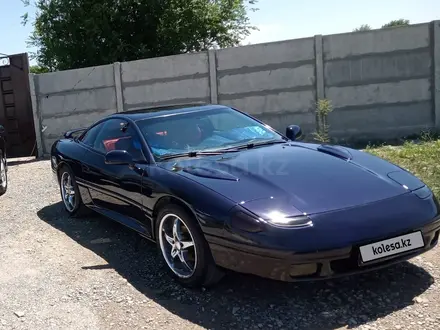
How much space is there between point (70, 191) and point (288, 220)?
3.50 m

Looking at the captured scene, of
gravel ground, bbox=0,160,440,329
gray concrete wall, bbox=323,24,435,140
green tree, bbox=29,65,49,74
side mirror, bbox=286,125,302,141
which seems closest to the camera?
gravel ground, bbox=0,160,440,329

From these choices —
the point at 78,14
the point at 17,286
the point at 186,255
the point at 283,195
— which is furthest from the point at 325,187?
the point at 78,14

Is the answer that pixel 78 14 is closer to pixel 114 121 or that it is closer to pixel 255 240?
pixel 114 121

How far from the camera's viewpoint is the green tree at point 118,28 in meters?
14.6

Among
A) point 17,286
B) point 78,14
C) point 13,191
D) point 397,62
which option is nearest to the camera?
point 17,286

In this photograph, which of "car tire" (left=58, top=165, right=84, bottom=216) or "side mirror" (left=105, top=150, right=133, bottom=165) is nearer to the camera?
"side mirror" (left=105, top=150, right=133, bottom=165)

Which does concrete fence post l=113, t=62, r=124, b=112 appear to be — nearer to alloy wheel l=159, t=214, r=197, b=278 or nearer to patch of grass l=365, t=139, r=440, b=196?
patch of grass l=365, t=139, r=440, b=196

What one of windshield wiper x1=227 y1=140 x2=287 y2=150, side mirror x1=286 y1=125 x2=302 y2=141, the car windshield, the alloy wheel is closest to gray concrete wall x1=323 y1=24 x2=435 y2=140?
side mirror x1=286 y1=125 x2=302 y2=141

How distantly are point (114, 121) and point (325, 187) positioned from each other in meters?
2.55

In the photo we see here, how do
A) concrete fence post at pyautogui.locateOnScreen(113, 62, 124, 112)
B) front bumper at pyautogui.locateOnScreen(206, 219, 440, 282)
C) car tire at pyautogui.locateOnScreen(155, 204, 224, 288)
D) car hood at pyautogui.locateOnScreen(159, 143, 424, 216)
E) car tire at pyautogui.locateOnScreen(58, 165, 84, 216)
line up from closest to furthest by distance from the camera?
front bumper at pyautogui.locateOnScreen(206, 219, 440, 282) → car hood at pyautogui.locateOnScreen(159, 143, 424, 216) → car tire at pyautogui.locateOnScreen(155, 204, 224, 288) → car tire at pyautogui.locateOnScreen(58, 165, 84, 216) → concrete fence post at pyautogui.locateOnScreen(113, 62, 124, 112)

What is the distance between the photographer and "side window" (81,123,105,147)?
5.24 meters

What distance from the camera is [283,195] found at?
3.17 metres

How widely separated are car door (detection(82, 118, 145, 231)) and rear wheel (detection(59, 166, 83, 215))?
45 cm

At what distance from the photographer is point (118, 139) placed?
15.5 feet
